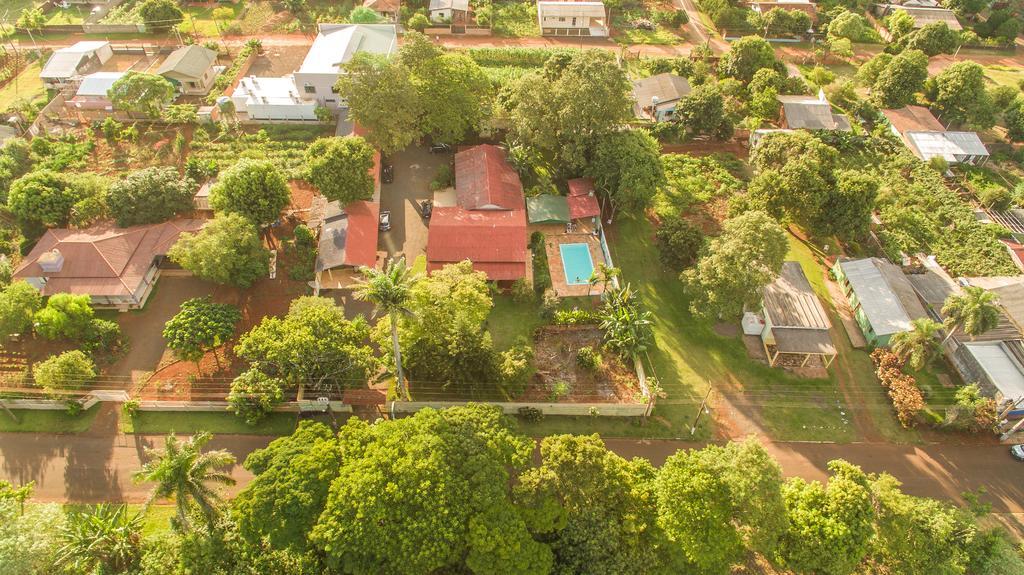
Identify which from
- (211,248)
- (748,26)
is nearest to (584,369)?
(211,248)

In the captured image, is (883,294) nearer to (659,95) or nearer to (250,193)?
(659,95)

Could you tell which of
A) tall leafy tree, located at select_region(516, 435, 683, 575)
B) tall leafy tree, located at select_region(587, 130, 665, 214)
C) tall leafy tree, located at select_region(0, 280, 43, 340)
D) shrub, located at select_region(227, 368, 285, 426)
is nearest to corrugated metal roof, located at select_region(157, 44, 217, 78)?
tall leafy tree, located at select_region(0, 280, 43, 340)

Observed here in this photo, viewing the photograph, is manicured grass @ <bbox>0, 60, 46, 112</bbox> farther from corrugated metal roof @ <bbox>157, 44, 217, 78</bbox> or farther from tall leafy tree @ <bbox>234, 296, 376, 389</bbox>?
tall leafy tree @ <bbox>234, 296, 376, 389</bbox>

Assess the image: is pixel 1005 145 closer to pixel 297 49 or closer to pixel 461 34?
pixel 461 34

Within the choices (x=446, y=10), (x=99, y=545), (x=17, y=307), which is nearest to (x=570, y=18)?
(x=446, y=10)

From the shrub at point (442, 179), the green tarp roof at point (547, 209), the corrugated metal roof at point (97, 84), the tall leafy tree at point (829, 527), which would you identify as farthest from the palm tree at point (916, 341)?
the corrugated metal roof at point (97, 84)

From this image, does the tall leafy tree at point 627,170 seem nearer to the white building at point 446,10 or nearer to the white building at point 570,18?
the white building at point 570,18
